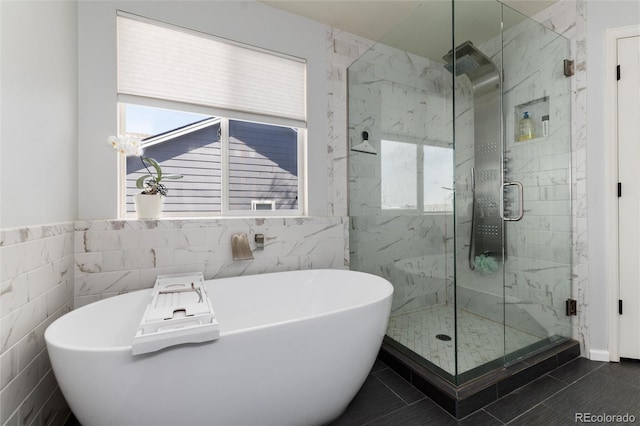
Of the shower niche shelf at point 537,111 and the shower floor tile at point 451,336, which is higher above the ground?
the shower niche shelf at point 537,111

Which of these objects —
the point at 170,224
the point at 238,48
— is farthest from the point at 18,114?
the point at 238,48

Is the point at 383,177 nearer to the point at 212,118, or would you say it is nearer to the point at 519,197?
the point at 519,197

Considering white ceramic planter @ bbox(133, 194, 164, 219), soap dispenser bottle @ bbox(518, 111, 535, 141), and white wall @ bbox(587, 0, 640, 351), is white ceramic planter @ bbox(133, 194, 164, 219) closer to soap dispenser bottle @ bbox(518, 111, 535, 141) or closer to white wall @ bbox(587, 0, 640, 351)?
soap dispenser bottle @ bbox(518, 111, 535, 141)

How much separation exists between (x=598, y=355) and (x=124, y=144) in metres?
3.50

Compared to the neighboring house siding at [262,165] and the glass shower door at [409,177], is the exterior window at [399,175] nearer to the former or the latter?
the glass shower door at [409,177]

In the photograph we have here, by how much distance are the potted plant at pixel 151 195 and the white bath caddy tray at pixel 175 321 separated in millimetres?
518

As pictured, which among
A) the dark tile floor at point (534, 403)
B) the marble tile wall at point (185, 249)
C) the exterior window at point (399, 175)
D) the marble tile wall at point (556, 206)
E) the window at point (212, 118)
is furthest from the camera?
the exterior window at point (399, 175)

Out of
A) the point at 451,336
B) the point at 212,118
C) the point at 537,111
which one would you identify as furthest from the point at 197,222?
the point at 537,111

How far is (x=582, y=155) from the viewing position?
6.76 feet

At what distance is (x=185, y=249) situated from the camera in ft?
6.33

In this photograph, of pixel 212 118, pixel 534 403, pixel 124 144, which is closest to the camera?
pixel 534 403

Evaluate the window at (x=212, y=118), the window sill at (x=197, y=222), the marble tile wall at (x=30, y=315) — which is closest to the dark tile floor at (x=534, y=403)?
the window sill at (x=197, y=222)

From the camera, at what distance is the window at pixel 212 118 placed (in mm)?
1929

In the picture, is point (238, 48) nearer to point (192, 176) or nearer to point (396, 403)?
point (192, 176)
